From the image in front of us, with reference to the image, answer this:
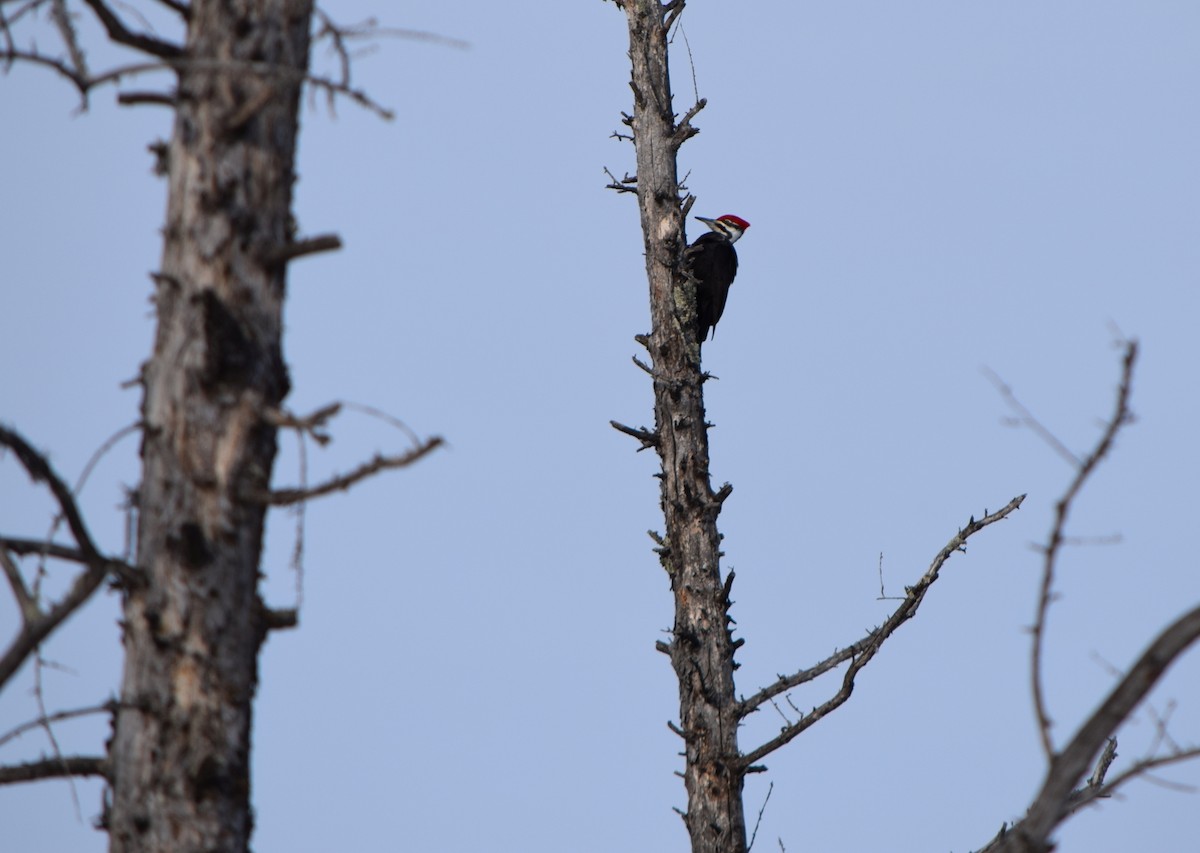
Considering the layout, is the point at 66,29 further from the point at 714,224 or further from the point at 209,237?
the point at 714,224

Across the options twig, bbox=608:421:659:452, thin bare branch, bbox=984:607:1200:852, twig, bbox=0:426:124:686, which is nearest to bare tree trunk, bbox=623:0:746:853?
twig, bbox=608:421:659:452

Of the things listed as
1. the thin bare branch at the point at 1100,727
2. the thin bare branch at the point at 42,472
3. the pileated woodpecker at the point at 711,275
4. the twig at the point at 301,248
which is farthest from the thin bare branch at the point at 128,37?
the pileated woodpecker at the point at 711,275

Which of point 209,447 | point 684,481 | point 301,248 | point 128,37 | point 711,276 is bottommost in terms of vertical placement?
point 209,447

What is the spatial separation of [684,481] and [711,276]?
2.49m

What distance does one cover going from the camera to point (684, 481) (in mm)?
7195

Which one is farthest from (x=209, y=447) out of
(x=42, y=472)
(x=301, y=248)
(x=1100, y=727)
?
(x=1100, y=727)

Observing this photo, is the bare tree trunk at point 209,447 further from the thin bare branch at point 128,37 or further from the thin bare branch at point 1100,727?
the thin bare branch at point 1100,727

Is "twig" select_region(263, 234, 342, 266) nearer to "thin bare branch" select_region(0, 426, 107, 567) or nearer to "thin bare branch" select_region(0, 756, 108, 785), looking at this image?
"thin bare branch" select_region(0, 426, 107, 567)

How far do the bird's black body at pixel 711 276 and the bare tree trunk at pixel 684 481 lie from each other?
3.76 ft

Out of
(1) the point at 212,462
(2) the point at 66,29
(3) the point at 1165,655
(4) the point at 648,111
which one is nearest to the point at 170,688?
(1) the point at 212,462

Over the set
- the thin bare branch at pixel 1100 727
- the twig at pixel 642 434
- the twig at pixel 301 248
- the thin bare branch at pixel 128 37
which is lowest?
the thin bare branch at pixel 1100 727

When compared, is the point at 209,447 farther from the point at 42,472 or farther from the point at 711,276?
the point at 711,276

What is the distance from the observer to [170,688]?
141 inches

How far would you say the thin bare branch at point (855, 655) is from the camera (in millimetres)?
6629
